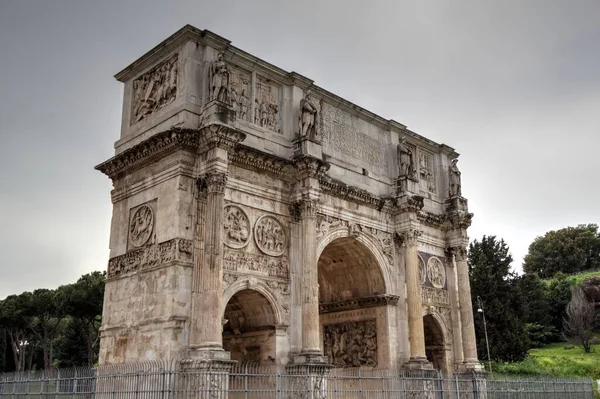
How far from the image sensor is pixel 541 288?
53.4 m

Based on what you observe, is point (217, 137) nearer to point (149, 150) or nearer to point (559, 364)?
point (149, 150)

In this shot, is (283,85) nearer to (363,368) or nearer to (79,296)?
(363,368)

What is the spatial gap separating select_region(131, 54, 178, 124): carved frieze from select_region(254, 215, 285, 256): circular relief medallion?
4.27 meters

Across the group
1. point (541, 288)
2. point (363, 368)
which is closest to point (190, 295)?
point (363, 368)

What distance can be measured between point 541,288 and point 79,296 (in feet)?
129

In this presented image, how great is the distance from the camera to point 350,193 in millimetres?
19359

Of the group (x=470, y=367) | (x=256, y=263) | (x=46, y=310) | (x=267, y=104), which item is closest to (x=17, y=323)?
(x=46, y=310)

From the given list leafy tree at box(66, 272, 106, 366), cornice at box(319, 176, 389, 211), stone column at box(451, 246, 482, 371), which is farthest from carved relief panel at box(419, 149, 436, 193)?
leafy tree at box(66, 272, 106, 366)

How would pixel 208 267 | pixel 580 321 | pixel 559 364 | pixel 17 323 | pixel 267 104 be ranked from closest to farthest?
pixel 208 267
pixel 267 104
pixel 559 364
pixel 17 323
pixel 580 321

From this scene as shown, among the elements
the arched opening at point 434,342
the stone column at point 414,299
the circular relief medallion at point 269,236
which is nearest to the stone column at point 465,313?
the arched opening at point 434,342

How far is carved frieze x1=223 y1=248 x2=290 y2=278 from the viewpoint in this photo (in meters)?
15.5

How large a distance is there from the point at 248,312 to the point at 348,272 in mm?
5241

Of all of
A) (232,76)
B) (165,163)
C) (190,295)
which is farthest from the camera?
(232,76)

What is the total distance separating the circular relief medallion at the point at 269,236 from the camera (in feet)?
54.1
